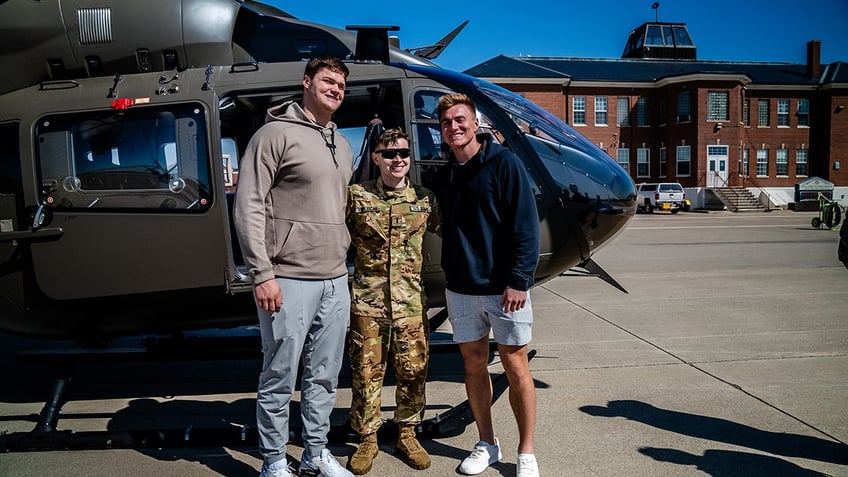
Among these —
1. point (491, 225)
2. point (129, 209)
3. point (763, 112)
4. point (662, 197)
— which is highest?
point (763, 112)

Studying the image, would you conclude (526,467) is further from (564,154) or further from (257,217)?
(564,154)

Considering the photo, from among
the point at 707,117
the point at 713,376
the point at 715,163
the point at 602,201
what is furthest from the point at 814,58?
the point at 602,201

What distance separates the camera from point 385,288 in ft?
9.87

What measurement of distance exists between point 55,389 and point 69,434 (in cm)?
38

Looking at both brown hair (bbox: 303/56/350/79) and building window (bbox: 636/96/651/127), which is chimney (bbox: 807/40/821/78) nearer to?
building window (bbox: 636/96/651/127)

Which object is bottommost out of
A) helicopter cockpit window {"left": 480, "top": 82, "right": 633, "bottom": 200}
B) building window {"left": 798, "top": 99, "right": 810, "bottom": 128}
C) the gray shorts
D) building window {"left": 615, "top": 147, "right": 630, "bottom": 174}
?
the gray shorts

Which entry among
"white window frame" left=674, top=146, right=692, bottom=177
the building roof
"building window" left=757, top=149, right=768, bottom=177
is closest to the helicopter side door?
the building roof

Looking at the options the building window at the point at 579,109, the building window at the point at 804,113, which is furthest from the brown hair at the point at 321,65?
the building window at the point at 804,113

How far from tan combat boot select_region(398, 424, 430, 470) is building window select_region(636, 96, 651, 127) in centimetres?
3737

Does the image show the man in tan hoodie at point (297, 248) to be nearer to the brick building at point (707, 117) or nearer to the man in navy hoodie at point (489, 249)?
the man in navy hoodie at point (489, 249)

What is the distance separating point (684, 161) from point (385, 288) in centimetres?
3685

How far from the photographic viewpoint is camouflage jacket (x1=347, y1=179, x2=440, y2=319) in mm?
2982

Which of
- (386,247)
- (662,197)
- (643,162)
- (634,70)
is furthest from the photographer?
(634,70)

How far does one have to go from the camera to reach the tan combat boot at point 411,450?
3084mm
